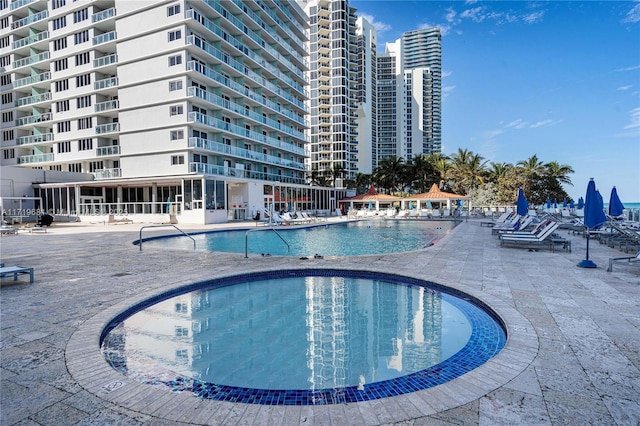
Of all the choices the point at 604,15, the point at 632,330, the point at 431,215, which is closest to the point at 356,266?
the point at 632,330

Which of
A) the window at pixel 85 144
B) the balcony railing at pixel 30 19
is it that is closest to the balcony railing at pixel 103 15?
the balcony railing at pixel 30 19

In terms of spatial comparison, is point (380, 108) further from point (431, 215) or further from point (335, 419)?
point (335, 419)

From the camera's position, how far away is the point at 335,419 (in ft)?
7.30

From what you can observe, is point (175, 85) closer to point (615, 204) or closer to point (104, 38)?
point (104, 38)

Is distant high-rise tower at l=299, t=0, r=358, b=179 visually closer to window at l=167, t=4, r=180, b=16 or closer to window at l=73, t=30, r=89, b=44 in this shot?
window at l=167, t=4, r=180, b=16

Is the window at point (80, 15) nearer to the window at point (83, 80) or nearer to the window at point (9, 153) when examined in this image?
the window at point (83, 80)

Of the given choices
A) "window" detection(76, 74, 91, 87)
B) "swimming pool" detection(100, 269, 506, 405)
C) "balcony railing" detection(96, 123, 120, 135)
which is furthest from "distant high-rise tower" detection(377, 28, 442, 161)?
"swimming pool" detection(100, 269, 506, 405)

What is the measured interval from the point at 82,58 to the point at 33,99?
29.8 feet

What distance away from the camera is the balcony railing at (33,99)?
33906 mm

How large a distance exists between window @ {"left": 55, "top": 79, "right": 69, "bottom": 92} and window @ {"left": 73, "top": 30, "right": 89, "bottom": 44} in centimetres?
387

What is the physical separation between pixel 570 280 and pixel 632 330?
2566 millimetres

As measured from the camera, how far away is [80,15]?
30.6 metres

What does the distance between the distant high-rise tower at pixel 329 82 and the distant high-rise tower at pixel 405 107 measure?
32.3 meters

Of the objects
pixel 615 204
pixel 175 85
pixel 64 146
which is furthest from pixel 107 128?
pixel 615 204
